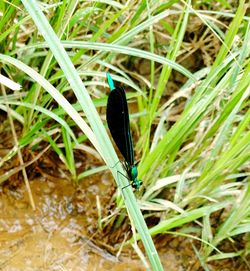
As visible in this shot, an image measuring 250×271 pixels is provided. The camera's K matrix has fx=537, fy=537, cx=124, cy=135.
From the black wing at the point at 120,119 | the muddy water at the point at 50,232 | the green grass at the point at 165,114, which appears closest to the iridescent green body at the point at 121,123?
the black wing at the point at 120,119

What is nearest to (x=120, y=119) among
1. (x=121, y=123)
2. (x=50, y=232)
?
(x=121, y=123)

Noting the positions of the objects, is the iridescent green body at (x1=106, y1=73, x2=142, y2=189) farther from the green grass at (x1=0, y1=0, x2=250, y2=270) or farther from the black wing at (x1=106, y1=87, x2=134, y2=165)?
the green grass at (x1=0, y1=0, x2=250, y2=270)

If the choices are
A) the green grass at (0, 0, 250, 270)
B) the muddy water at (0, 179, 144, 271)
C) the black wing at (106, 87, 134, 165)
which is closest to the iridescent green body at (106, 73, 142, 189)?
the black wing at (106, 87, 134, 165)

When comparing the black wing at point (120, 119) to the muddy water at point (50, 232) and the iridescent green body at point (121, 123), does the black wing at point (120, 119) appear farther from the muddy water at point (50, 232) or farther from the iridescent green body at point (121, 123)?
the muddy water at point (50, 232)

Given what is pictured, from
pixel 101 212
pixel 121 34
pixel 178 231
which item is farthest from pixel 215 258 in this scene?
pixel 121 34

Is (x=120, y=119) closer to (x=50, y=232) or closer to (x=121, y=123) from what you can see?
(x=121, y=123)

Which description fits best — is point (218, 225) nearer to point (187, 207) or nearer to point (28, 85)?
point (187, 207)
